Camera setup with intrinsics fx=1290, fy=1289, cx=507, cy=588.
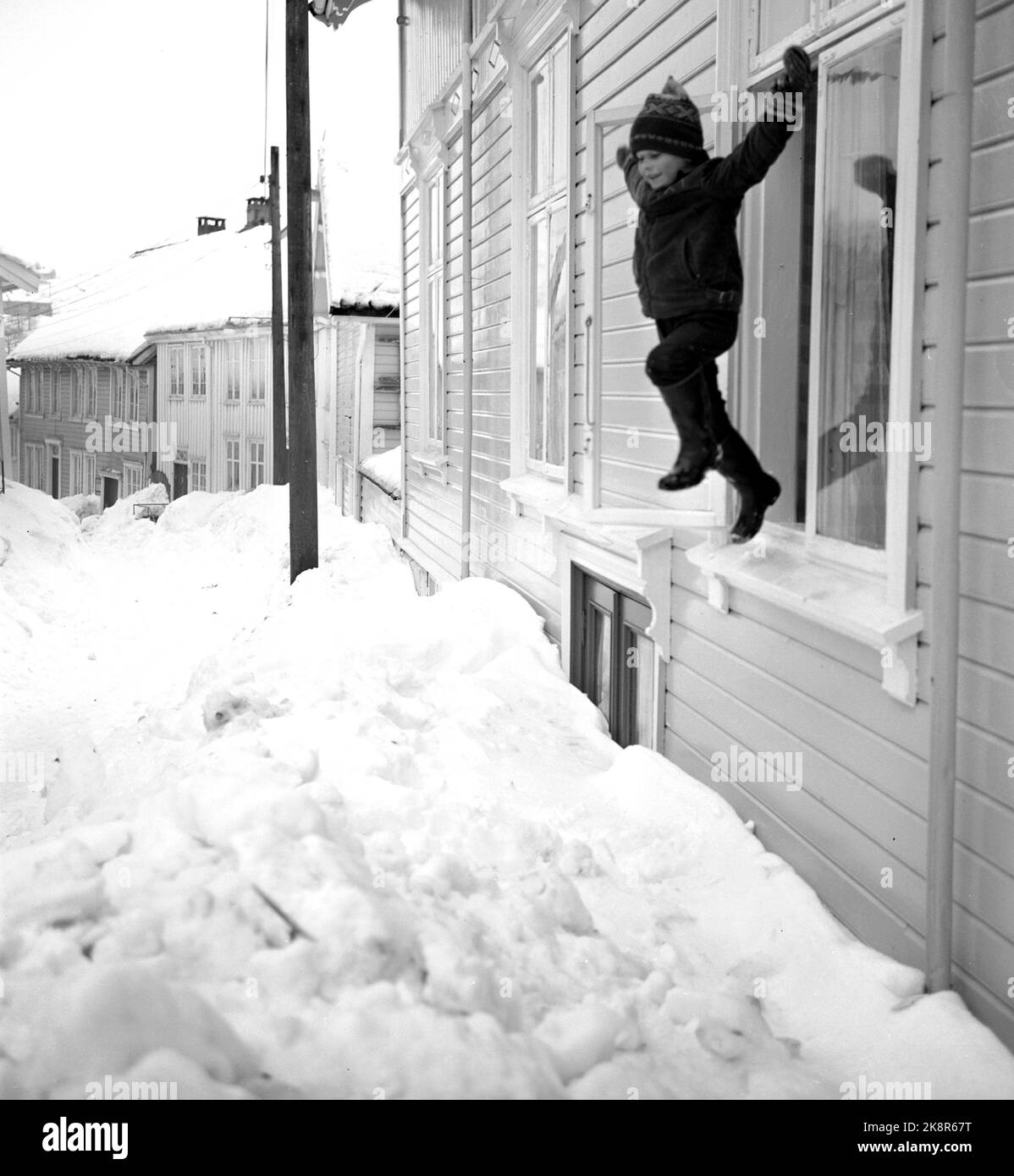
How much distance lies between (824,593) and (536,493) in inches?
139

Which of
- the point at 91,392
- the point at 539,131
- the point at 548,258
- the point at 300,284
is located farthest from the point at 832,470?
the point at 91,392

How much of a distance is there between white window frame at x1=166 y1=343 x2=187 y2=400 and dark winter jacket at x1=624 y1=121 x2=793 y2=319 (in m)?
35.1

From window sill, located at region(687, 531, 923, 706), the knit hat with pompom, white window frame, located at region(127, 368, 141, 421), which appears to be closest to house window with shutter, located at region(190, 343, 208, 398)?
white window frame, located at region(127, 368, 141, 421)

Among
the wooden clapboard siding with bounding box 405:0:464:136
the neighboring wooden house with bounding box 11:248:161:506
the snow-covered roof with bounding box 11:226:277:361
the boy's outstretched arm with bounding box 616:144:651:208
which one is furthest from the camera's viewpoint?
the neighboring wooden house with bounding box 11:248:161:506

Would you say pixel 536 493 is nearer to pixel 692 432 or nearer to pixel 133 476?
pixel 692 432

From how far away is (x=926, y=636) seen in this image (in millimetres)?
3471

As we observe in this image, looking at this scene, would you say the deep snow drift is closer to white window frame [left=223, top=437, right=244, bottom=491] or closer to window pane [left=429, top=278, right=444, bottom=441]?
window pane [left=429, top=278, right=444, bottom=441]

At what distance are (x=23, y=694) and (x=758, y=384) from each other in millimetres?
9480

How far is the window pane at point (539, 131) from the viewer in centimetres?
796

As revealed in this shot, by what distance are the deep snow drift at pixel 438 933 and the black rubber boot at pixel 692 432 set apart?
1377 mm

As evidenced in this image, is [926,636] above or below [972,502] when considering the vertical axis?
below

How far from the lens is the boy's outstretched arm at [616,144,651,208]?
4121 millimetres

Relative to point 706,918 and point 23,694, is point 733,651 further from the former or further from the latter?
point 23,694
